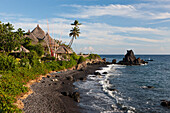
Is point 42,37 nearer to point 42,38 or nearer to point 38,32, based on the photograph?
point 42,38

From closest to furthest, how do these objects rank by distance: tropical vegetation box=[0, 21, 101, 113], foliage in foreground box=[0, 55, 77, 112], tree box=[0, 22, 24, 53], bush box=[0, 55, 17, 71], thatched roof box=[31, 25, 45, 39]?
1. foliage in foreground box=[0, 55, 77, 112]
2. tropical vegetation box=[0, 21, 101, 113]
3. bush box=[0, 55, 17, 71]
4. tree box=[0, 22, 24, 53]
5. thatched roof box=[31, 25, 45, 39]

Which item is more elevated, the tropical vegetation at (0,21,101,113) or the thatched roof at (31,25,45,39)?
the thatched roof at (31,25,45,39)

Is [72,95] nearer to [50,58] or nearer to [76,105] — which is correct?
[76,105]

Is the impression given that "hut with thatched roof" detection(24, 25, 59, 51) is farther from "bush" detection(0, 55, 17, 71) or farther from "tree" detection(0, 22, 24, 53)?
"bush" detection(0, 55, 17, 71)

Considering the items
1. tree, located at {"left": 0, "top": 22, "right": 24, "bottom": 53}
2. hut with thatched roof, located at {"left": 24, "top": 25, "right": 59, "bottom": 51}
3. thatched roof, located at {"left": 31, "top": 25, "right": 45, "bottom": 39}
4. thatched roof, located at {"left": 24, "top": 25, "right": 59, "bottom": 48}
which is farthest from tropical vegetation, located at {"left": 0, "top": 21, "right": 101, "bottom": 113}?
thatched roof, located at {"left": 31, "top": 25, "right": 45, "bottom": 39}

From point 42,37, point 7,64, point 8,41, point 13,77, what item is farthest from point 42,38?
point 13,77

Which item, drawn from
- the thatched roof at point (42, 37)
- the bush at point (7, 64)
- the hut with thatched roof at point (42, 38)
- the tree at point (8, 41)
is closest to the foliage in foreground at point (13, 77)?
the bush at point (7, 64)

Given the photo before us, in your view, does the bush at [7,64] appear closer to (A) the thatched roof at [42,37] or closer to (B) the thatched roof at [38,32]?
(A) the thatched roof at [42,37]

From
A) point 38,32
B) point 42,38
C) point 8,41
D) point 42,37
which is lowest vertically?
point 8,41

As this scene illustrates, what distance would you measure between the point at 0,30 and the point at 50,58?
13.9 meters

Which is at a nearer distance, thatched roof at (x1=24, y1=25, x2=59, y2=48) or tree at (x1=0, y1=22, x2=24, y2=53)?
tree at (x1=0, y1=22, x2=24, y2=53)

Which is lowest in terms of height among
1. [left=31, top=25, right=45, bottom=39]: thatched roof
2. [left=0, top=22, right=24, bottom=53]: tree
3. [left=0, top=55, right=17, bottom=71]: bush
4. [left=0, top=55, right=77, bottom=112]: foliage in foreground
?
[left=0, top=55, right=77, bottom=112]: foliage in foreground

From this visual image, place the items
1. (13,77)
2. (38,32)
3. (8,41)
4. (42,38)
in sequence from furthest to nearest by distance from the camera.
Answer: (38,32) < (42,38) < (8,41) < (13,77)

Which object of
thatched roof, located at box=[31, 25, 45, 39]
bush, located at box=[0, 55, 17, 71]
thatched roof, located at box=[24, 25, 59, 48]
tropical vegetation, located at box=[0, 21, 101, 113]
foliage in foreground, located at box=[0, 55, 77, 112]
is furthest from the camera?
thatched roof, located at box=[31, 25, 45, 39]
